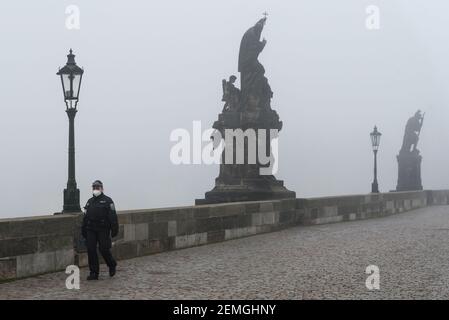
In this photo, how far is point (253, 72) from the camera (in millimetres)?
19562

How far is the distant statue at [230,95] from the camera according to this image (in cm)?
1947

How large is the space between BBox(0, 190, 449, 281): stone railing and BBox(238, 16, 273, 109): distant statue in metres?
3.13

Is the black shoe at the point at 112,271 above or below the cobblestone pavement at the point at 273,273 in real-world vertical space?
above

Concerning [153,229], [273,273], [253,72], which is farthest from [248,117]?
[273,273]

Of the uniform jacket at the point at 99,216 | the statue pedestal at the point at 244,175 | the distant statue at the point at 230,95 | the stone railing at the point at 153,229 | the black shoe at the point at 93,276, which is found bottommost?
the black shoe at the point at 93,276

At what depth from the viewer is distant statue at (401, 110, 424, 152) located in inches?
1543

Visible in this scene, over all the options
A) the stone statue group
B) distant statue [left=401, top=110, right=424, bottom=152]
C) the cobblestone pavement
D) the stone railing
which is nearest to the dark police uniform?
the cobblestone pavement

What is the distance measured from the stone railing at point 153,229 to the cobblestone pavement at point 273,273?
264 mm

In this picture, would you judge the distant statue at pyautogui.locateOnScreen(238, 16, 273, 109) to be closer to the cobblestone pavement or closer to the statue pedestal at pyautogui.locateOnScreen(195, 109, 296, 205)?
the statue pedestal at pyautogui.locateOnScreen(195, 109, 296, 205)

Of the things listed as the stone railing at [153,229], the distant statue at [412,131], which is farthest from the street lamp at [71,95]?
the distant statue at [412,131]

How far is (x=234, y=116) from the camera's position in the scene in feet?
63.2

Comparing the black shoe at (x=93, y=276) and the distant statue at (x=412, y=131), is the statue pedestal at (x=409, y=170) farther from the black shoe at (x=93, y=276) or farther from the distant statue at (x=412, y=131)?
the black shoe at (x=93, y=276)

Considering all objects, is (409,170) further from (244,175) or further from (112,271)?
(112,271)

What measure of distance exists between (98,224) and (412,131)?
32.6 meters
